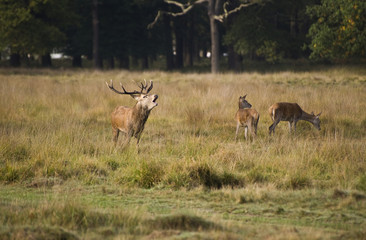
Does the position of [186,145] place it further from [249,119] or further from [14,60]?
[14,60]

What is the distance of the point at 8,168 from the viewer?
27.1ft

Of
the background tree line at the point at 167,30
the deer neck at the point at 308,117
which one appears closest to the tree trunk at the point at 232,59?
the background tree line at the point at 167,30

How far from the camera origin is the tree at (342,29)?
24422 mm

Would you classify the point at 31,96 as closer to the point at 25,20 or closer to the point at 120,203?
the point at 120,203

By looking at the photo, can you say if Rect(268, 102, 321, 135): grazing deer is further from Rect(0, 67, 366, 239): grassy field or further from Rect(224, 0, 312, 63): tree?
Rect(224, 0, 312, 63): tree

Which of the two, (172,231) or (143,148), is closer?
(172,231)

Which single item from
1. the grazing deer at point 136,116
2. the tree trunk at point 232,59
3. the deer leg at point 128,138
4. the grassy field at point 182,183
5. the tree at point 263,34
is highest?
the tree at point 263,34

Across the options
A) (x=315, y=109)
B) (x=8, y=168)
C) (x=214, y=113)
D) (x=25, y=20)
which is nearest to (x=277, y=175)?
(x=8, y=168)

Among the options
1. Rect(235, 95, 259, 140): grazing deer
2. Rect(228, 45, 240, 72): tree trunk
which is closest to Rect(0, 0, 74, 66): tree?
Rect(228, 45, 240, 72): tree trunk

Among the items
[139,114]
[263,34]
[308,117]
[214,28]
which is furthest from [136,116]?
[263,34]

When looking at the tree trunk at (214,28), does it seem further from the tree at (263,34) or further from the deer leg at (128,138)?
the deer leg at (128,138)

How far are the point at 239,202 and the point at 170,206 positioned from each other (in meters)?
0.92

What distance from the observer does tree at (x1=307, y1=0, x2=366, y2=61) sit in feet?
80.1

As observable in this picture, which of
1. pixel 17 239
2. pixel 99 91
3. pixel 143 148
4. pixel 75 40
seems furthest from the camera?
pixel 75 40
